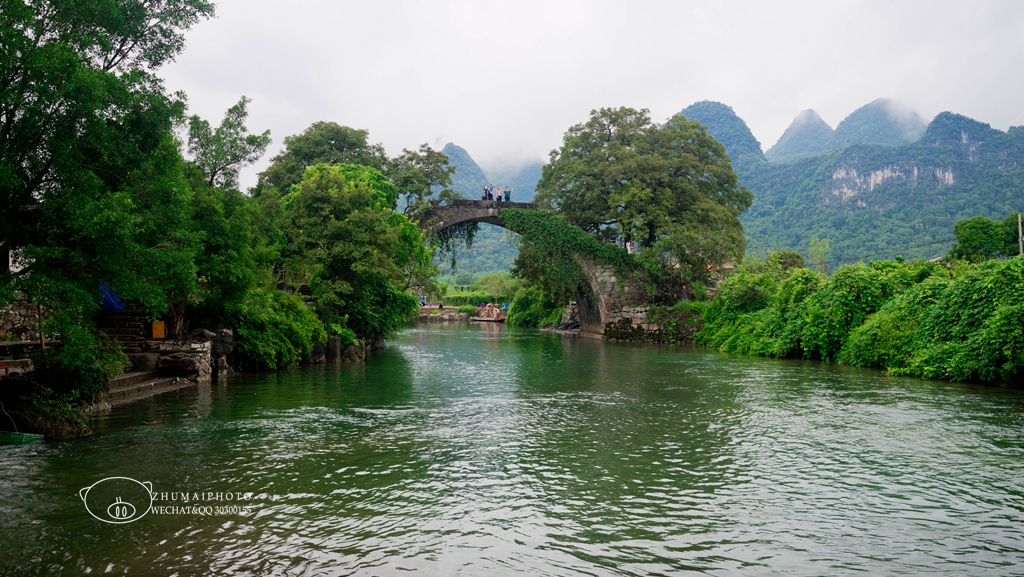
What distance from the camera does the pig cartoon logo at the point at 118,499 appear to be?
19.8 ft

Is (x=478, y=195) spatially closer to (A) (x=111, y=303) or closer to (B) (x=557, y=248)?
(B) (x=557, y=248)

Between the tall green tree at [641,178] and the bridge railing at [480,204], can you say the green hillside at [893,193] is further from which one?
the bridge railing at [480,204]

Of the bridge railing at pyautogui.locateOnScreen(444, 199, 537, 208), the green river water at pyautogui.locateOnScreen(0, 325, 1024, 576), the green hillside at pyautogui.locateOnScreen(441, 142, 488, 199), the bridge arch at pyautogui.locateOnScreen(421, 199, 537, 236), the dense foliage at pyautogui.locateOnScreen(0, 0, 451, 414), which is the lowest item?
the green river water at pyautogui.locateOnScreen(0, 325, 1024, 576)

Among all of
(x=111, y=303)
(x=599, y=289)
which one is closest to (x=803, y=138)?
(x=599, y=289)

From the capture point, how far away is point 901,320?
61.2 feet

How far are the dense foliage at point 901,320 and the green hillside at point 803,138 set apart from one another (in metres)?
112

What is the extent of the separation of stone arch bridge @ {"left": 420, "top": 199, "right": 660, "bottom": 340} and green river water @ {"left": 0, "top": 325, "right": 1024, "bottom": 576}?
22.3 m

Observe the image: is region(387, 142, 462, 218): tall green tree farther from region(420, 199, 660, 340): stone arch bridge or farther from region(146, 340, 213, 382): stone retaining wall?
Answer: region(146, 340, 213, 382): stone retaining wall

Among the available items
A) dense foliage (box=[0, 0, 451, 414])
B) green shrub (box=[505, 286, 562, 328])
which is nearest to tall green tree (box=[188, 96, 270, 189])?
dense foliage (box=[0, 0, 451, 414])

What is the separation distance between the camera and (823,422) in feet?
35.2

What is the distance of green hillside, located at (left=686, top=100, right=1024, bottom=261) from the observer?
62250 mm

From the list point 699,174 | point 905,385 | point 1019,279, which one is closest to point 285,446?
point 905,385

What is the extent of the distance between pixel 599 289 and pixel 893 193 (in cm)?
4840

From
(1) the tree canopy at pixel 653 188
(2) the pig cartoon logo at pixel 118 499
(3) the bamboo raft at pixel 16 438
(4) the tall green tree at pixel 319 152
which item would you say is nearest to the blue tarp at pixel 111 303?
(3) the bamboo raft at pixel 16 438
